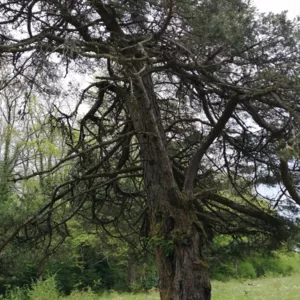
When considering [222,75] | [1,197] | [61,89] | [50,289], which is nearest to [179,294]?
[222,75]

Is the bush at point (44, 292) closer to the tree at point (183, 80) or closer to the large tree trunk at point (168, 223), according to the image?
the tree at point (183, 80)

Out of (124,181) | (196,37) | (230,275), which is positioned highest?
(196,37)

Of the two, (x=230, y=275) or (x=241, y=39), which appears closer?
(x=241, y=39)

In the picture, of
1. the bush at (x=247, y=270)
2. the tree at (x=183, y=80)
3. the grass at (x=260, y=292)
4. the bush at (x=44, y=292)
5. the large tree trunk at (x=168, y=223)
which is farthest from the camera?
the bush at (x=247, y=270)

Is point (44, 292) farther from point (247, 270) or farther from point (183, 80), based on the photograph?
point (247, 270)

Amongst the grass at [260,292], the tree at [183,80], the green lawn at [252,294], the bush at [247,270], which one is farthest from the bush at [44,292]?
the bush at [247,270]

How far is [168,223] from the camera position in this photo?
390 centimetres

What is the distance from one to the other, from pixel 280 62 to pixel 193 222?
5.34 feet

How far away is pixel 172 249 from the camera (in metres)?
3.78

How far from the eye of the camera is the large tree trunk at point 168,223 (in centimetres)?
370

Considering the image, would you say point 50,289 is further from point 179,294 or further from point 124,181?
point 179,294

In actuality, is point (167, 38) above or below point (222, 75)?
above

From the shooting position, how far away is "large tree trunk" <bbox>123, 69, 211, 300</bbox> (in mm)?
3703

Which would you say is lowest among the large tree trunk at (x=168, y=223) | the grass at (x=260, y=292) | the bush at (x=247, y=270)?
the grass at (x=260, y=292)
